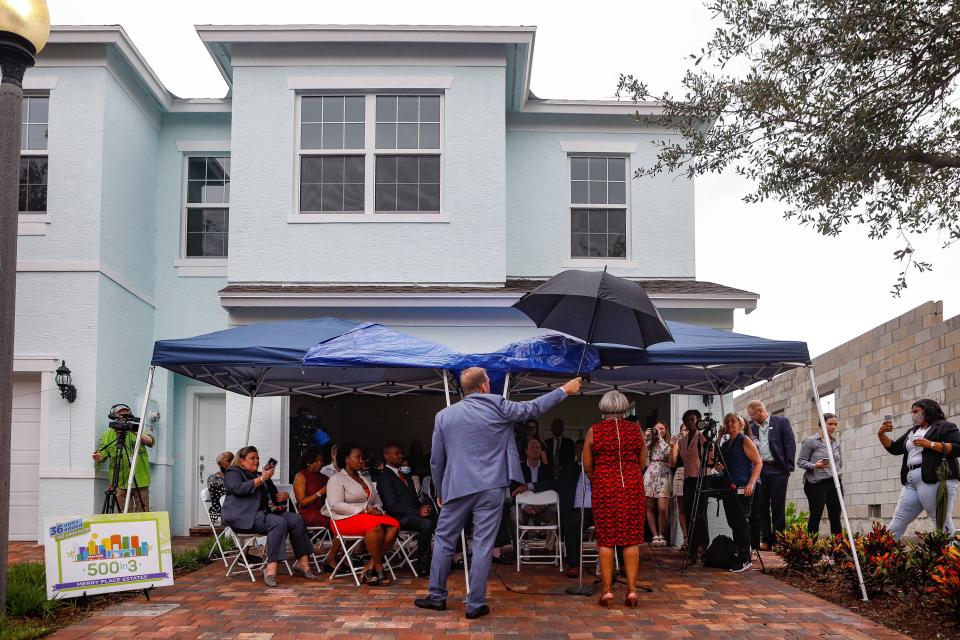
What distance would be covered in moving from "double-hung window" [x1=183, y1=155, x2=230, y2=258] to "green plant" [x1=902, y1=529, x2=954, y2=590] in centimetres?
1032

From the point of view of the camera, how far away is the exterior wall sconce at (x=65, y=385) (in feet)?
41.7

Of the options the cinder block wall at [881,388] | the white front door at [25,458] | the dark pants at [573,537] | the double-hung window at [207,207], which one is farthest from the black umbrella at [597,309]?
the white front door at [25,458]

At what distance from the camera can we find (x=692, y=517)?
11055mm

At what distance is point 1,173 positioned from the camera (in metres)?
7.09

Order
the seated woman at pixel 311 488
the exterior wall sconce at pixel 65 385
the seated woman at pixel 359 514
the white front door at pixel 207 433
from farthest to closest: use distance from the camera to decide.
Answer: the white front door at pixel 207 433 < the exterior wall sconce at pixel 65 385 < the seated woman at pixel 311 488 < the seated woman at pixel 359 514

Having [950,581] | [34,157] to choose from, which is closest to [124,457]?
[34,157]

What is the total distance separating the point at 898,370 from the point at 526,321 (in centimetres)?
607

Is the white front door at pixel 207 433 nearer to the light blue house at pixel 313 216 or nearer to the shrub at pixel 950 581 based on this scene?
the light blue house at pixel 313 216

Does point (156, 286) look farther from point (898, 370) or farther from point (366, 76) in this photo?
point (898, 370)

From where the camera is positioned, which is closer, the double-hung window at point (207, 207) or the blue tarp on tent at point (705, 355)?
the blue tarp on tent at point (705, 355)

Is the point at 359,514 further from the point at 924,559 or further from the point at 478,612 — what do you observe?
the point at 924,559

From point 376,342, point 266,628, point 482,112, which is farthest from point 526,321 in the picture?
point 266,628

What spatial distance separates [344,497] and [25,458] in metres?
6.03

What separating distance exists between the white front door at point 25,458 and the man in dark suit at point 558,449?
6.68 metres
